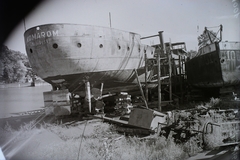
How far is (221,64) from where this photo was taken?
7.54 meters

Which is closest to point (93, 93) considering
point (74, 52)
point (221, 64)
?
point (74, 52)

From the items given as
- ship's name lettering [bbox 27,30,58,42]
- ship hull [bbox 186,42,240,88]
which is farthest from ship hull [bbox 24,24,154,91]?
ship hull [bbox 186,42,240,88]

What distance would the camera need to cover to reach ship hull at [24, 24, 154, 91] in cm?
557

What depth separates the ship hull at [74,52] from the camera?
5570mm

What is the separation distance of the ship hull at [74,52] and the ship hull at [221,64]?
4028 millimetres

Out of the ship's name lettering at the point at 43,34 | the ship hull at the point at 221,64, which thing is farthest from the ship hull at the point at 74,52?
the ship hull at the point at 221,64

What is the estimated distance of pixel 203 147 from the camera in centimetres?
411

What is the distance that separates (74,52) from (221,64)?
591 centimetres

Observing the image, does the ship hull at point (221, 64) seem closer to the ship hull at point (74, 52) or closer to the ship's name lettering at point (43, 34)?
the ship hull at point (74, 52)

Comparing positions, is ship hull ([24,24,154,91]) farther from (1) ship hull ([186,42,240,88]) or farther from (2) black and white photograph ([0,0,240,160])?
(1) ship hull ([186,42,240,88])

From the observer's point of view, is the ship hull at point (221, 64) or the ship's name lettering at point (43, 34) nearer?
the ship's name lettering at point (43, 34)

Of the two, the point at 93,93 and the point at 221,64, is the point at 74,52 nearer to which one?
the point at 93,93

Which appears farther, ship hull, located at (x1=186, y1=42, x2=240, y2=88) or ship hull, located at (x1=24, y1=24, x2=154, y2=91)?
ship hull, located at (x1=186, y1=42, x2=240, y2=88)

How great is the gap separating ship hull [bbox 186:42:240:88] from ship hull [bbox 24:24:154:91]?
403cm
